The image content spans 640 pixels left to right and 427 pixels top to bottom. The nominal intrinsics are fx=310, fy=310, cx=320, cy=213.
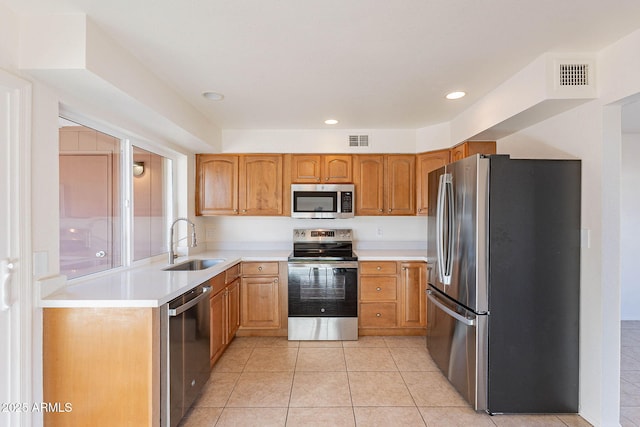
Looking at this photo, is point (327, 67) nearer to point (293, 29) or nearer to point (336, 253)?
point (293, 29)

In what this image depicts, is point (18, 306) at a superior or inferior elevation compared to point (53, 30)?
inferior

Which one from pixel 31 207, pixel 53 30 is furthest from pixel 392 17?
pixel 31 207

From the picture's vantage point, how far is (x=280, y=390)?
2.39m

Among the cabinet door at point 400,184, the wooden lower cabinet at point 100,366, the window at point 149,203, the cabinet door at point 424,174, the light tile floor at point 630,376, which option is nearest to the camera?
the wooden lower cabinet at point 100,366

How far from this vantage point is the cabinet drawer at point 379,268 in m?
3.39

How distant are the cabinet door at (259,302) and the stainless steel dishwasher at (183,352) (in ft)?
3.26

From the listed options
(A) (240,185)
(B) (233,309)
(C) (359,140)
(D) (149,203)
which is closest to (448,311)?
(B) (233,309)

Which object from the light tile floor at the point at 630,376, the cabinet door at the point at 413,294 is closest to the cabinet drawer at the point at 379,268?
the cabinet door at the point at 413,294

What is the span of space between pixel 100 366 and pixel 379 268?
8.30 ft

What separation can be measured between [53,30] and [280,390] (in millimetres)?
2645

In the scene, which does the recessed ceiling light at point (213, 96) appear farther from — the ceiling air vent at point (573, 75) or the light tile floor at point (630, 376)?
the light tile floor at point (630, 376)

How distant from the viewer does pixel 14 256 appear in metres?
1.55

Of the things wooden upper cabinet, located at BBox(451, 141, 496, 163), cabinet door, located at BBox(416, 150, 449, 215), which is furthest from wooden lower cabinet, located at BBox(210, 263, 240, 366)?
wooden upper cabinet, located at BBox(451, 141, 496, 163)

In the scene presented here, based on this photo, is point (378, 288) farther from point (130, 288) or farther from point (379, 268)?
point (130, 288)
